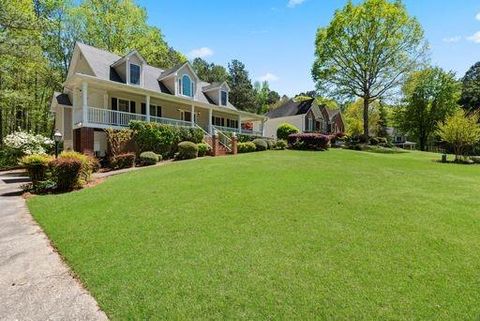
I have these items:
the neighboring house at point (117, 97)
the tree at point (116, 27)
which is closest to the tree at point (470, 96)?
the neighboring house at point (117, 97)

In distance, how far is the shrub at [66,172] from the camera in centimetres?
1148

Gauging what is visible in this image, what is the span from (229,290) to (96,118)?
1826 cm

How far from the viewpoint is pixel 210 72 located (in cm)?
5841

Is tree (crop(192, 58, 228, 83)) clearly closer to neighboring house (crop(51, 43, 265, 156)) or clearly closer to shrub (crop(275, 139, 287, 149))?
neighboring house (crop(51, 43, 265, 156))

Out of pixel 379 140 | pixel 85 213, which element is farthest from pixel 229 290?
pixel 379 140

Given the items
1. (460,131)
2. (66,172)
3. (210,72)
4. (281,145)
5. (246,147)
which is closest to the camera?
(66,172)

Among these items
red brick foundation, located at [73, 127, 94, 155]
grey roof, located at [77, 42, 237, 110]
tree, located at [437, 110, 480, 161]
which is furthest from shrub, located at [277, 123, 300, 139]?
red brick foundation, located at [73, 127, 94, 155]

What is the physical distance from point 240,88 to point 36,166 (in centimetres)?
4692

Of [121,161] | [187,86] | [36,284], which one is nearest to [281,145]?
[187,86]

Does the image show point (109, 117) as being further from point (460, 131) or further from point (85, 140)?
point (460, 131)

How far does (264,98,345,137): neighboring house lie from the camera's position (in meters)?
42.5

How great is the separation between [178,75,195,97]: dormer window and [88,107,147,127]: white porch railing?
561 cm

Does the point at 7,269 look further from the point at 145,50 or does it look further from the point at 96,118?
the point at 145,50

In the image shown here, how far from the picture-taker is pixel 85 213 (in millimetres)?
8117
